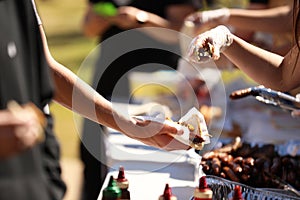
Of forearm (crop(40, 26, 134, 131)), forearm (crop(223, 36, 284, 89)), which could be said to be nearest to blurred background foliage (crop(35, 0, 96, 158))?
forearm (crop(223, 36, 284, 89))

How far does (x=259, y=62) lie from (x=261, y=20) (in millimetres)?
876

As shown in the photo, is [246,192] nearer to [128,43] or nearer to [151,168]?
[151,168]

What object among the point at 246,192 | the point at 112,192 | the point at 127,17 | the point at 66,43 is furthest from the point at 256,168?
the point at 66,43

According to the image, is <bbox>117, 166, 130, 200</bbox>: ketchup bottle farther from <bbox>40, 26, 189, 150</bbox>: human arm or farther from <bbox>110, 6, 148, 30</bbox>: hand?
<bbox>110, 6, 148, 30</bbox>: hand

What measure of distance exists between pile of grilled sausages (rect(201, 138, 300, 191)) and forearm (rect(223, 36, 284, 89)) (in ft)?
0.69

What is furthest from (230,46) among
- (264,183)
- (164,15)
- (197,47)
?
(164,15)

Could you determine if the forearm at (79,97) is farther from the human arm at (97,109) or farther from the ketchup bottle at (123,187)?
the ketchup bottle at (123,187)

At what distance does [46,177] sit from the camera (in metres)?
1.20

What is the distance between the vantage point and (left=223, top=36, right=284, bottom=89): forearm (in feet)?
6.45

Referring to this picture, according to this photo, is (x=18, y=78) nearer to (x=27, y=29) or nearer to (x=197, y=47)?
(x=27, y=29)

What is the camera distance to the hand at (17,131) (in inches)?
38.4

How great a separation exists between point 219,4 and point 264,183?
1.72 m

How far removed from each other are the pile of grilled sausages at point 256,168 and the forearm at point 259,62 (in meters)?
0.21

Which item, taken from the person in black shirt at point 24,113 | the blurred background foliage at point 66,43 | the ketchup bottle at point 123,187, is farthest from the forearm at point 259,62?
the blurred background foliage at point 66,43
